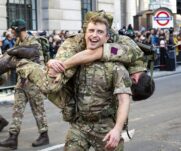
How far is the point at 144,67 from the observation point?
400 cm

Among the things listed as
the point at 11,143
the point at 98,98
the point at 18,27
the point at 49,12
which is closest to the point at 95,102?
the point at 98,98

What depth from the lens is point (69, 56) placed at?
3.84 metres

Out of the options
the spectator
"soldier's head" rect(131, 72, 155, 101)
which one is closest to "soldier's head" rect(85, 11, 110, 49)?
"soldier's head" rect(131, 72, 155, 101)

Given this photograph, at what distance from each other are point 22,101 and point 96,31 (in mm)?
3743

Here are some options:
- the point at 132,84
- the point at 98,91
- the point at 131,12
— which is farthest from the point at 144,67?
the point at 131,12

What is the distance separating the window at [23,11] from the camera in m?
21.4

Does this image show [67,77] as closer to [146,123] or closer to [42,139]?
[42,139]

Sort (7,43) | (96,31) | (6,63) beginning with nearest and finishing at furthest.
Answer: (96,31), (6,63), (7,43)

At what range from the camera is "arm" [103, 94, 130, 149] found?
3.62 metres

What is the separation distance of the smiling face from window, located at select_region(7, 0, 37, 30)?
57.7 ft

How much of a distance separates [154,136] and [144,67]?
3.92 metres

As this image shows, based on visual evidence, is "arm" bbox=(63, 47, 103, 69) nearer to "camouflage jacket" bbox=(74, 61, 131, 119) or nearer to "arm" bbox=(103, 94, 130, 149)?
"camouflage jacket" bbox=(74, 61, 131, 119)

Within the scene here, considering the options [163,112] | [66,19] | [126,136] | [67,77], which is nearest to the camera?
[67,77]

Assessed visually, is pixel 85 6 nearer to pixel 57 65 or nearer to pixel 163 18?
pixel 163 18
